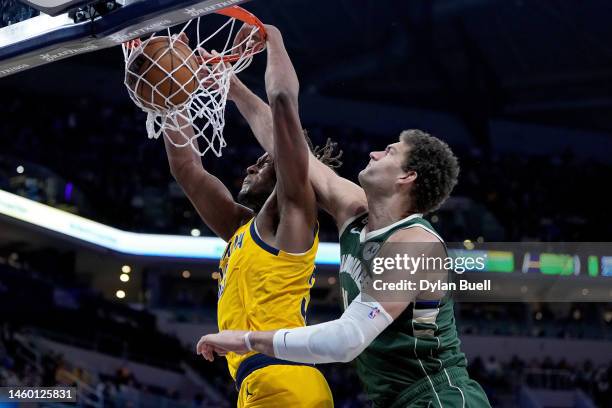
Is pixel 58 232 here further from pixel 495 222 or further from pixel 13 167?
pixel 495 222

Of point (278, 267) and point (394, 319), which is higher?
point (278, 267)

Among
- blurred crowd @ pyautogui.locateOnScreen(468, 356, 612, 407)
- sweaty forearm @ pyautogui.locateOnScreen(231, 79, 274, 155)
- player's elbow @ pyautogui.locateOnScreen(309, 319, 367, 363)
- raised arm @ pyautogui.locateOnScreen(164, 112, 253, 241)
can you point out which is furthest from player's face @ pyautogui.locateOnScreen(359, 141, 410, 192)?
blurred crowd @ pyautogui.locateOnScreen(468, 356, 612, 407)

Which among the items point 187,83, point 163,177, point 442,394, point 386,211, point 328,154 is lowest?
point 442,394

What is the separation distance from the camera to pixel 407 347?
2812 mm

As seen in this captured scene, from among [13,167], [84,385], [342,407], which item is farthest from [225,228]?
[13,167]

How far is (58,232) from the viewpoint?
14672mm

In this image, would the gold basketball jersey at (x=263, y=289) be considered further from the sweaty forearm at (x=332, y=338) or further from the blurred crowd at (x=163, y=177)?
the blurred crowd at (x=163, y=177)

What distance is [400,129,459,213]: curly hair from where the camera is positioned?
304 centimetres

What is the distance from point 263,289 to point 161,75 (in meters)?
0.96
